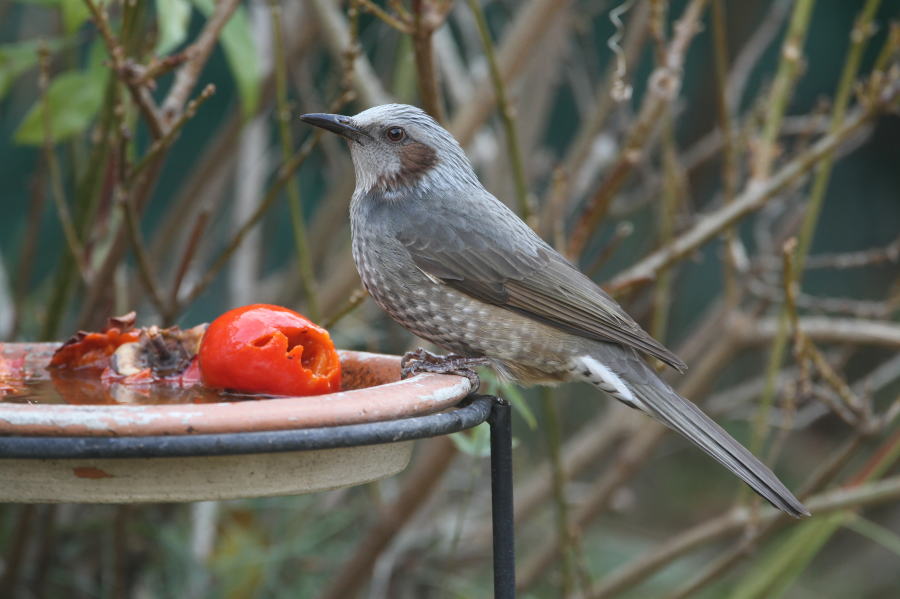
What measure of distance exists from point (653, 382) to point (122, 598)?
8.12 ft

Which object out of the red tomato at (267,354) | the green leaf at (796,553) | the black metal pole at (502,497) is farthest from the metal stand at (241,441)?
the green leaf at (796,553)

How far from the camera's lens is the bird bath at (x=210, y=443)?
5.79 ft

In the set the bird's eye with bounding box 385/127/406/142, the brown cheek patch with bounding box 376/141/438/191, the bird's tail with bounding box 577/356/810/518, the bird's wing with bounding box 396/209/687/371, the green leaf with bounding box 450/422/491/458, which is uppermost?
the bird's eye with bounding box 385/127/406/142

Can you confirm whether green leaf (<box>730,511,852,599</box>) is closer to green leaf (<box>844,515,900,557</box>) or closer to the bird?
green leaf (<box>844,515,900,557</box>)

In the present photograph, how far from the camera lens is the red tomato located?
7.59ft

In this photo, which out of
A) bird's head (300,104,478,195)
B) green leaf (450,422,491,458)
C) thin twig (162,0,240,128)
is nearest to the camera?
green leaf (450,422,491,458)

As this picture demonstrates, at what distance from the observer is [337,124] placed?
330 centimetres

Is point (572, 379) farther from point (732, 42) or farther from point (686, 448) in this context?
point (686, 448)

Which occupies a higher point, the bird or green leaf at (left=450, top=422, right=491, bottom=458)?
the bird

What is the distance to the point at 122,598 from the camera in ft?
14.3

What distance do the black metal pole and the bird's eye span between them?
4.22ft

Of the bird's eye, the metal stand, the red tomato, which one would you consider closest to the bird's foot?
the red tomato

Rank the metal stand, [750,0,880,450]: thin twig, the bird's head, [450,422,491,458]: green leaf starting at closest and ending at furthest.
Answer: the metal stand < [450,422,491,458]: green leaf < the bird's head < [750,0,880,450]: thin twig

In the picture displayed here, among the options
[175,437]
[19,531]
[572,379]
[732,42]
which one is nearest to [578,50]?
[732,42]
